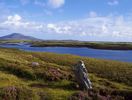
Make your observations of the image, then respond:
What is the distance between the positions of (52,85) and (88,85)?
5.28 metres

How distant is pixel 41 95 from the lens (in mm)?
34906

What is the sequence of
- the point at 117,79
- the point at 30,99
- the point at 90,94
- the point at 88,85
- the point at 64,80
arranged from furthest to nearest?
the point at 117,79 < the point at 64,80 < the point at 88,85 < the point at 90,94 < the point at 30,99

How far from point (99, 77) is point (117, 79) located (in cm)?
368

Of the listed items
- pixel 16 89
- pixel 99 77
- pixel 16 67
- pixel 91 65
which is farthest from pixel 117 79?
pixel 16 89

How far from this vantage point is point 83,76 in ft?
140

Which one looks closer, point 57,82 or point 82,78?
point 82,78

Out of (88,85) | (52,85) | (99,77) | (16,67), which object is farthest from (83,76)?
(16,67)

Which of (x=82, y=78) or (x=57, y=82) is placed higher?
(x=82, y=78)

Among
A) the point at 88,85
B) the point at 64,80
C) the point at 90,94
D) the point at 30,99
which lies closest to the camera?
the point at 30,99

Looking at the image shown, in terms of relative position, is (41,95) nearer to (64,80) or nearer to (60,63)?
(64,80)

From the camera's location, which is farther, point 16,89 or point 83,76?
point 83,76

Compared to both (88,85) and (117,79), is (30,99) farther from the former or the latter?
(117,79)

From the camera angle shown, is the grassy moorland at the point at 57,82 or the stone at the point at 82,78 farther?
the stone at the point at 82,78

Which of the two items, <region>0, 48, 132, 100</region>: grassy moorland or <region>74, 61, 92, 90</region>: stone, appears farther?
<region>74, 61, 92, 90</region>: stone
